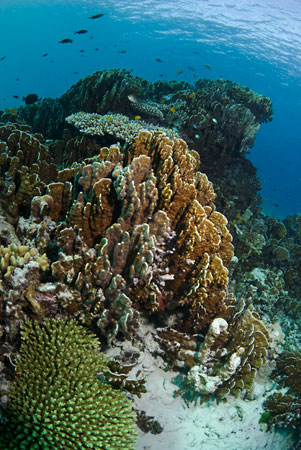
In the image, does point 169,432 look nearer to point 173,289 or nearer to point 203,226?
point 173,289

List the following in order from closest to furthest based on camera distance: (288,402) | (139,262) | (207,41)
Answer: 1. (139,262)
2. (288,402)
3. (207,41)

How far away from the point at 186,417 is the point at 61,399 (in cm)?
213

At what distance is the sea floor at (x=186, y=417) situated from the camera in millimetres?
3557

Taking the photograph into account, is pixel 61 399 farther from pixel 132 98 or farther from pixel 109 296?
pixel 132 98

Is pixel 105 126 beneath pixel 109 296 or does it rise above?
above

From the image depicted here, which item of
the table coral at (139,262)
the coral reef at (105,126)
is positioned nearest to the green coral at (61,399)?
the table coral at (139,262)

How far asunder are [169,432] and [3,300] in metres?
2.82

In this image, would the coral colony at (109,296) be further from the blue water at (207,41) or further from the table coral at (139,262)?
the blue water at (207,41)

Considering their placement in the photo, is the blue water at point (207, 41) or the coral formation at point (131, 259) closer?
the coral formation at point (131, 259)

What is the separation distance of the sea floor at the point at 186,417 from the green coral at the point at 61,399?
0.73 metres

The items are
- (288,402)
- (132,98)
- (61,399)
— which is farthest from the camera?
(132,98)

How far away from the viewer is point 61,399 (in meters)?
2.40

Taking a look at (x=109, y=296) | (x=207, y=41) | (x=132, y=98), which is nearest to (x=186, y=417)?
(x=109, y=296)

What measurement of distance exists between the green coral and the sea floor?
2.40ft
